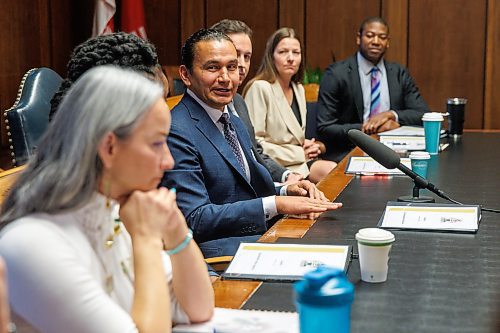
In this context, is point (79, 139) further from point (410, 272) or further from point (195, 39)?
point (195, 39)

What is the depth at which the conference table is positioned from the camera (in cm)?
162

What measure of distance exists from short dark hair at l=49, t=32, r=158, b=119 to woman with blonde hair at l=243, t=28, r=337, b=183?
2.26m

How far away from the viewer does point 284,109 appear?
4734mm

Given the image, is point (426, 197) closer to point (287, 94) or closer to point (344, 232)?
point (344, 232)

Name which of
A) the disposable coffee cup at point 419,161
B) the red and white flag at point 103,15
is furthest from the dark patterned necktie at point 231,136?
the red and white flag at point 103,15

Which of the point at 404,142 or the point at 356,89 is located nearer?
the point at 404,142

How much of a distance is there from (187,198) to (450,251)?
3.11 feet

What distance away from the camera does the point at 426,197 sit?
2.79m

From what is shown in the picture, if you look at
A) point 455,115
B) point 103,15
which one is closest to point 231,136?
point 455,115

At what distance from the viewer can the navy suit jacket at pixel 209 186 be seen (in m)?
2.67

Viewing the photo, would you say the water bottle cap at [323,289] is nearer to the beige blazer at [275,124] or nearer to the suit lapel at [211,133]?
the suit lapel at [211,133]

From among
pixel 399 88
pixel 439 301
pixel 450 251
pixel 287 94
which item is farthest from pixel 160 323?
pixel 399 88

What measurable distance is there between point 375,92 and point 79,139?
4261mm

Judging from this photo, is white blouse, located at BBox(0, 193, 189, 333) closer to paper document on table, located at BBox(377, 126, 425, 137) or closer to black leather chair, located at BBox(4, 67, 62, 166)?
black leather chair, located at BBox(4, 67, 62, 166)
